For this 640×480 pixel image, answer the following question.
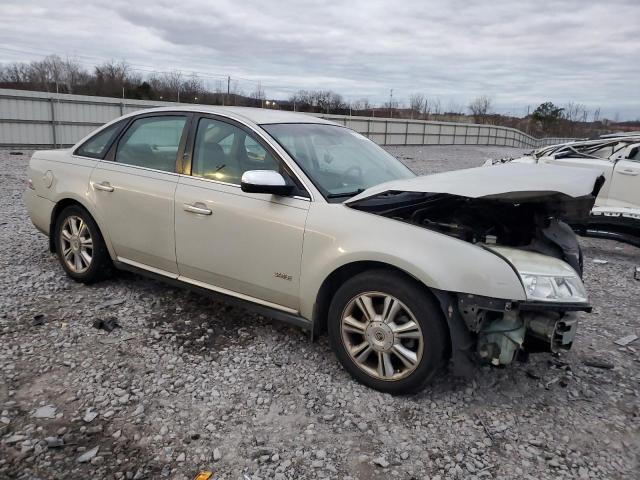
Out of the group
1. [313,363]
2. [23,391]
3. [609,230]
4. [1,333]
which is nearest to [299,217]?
[313,363]

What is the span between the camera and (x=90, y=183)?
4.44 meters

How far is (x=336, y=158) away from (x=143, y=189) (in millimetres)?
1571

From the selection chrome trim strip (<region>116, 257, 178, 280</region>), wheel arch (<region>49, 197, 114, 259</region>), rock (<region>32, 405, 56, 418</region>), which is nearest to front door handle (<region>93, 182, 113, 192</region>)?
wheel arch (<region>49, 197, 114, 259</region>)

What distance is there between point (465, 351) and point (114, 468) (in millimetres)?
1959

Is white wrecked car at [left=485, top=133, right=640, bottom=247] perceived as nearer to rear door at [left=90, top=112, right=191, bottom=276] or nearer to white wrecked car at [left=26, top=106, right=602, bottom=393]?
white wrecked car at [left=26, top=106, right=602, bottom=393]

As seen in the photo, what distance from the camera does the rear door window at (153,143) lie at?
160 inches

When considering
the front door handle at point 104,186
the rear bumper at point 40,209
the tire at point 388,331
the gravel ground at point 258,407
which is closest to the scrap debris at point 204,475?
the gravel ground at point 258,407

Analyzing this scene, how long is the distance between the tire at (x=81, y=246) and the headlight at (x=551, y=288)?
354 centimetres

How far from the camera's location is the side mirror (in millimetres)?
3230

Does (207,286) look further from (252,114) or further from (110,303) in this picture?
(252,114)

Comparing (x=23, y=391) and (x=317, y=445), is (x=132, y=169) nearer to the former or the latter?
(x=23, y=391)

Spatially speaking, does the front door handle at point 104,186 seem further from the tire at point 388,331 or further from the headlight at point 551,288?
the headlight at point 551,288

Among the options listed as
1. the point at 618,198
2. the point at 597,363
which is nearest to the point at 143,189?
the point at 597,363

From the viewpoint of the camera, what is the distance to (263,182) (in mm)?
3230
